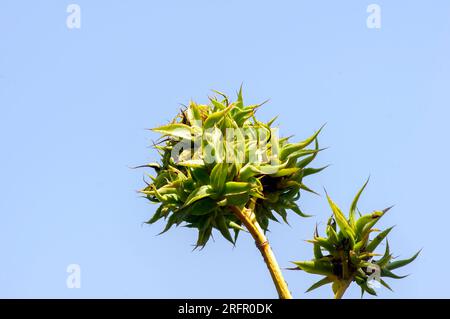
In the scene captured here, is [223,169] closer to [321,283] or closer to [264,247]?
[264,247]

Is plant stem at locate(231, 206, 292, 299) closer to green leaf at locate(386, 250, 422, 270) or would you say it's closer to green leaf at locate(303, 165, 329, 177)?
green leaf at locate(303, 165, 329, 177)

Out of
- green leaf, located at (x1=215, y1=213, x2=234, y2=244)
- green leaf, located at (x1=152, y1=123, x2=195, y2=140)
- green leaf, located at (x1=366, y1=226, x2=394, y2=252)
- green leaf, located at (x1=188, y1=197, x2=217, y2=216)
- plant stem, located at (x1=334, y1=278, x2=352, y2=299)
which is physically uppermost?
green leaf, located at (x1=152, y1=123, x2=195, y2=140)

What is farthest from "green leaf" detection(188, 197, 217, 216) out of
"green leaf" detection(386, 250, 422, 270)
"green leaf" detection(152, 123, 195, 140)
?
"green leaf" detection(386, 250, 422, 270)

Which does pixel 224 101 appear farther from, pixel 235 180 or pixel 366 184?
pixel 366 184

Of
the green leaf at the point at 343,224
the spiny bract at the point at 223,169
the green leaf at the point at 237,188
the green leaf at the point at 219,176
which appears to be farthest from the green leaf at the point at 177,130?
the green leaf at the point at 343,224

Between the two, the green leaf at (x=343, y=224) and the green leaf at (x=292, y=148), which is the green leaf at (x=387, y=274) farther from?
the green leaf at (x=292, y=148)

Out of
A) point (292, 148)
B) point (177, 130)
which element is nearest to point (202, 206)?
point (177, 130)
